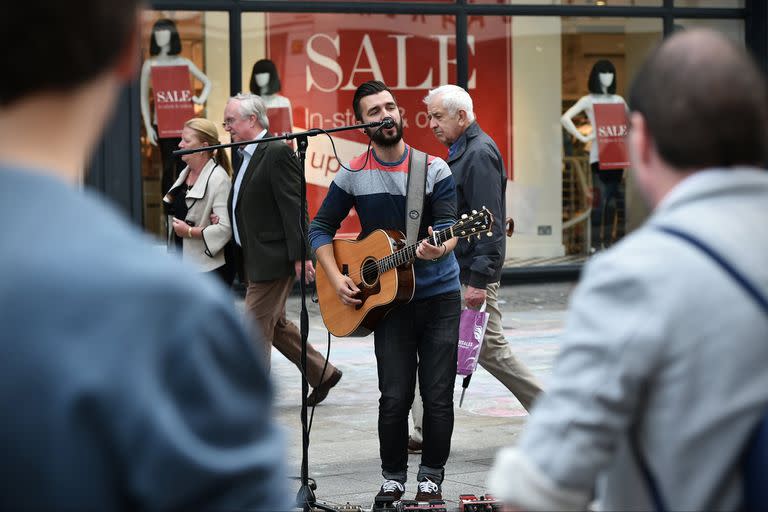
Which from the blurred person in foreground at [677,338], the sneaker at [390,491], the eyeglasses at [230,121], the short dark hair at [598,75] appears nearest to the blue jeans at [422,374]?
the sneaker at [390,491]

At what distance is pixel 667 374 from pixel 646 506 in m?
0.22

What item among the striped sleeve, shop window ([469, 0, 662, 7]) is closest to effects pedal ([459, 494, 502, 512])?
the striped sleeve

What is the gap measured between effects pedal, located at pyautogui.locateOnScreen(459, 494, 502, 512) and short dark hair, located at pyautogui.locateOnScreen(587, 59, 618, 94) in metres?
9.13

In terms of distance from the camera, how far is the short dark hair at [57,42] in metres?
1.19

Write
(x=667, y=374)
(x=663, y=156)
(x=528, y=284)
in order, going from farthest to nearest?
(x=528, y=284), (x=663, y=156), (x=667, y=374)

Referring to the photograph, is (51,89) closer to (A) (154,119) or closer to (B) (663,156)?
(B) (663,156)

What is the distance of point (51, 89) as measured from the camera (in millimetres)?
1241

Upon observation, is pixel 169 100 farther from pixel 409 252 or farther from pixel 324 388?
pixel 409 252

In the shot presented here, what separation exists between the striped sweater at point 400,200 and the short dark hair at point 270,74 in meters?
7.15

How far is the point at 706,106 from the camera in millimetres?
1943

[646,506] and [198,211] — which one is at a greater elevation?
[198,211]

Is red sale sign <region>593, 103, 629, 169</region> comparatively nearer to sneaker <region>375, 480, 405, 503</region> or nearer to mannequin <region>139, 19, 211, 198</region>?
mannequin <region>139, 19, 211, 198</region>

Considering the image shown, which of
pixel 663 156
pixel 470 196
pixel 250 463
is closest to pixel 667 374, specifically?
pixel 663 156

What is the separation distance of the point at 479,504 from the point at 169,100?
26.3 ft
